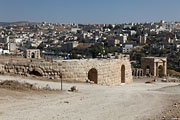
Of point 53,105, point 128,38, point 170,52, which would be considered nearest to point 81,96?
point 53,105

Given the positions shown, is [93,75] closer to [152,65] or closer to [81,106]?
[81,106]

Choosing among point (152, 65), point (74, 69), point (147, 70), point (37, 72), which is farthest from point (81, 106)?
point (147, 70)

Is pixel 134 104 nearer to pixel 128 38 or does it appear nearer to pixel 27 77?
pixel 27 77

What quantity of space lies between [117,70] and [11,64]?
23.8 feet

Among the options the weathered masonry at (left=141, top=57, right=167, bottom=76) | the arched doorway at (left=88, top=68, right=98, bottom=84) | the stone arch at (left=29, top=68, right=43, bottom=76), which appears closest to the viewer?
the stone arch at (left=29, top=68, right=43, bottom=76)

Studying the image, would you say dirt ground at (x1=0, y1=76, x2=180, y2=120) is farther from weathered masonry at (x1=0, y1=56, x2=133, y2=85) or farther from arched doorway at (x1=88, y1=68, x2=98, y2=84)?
arched doorway at (x1=88, y1=68, x2=98, y2=84)

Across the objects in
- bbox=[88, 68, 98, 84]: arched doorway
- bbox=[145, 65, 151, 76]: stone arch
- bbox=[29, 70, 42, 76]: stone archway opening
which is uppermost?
bbox=[29, 70, 42, 76]: stone archway opening

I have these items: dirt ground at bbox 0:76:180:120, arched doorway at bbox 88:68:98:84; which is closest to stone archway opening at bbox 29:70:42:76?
arched doorway at bbox 88:68:98:84

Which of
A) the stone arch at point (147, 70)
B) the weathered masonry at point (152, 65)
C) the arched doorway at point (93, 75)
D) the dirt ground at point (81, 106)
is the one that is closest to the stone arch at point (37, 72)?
the arched doorway at point (93, 75)

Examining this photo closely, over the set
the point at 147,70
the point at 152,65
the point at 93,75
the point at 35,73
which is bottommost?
the point at 147,70

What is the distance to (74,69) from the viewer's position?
55.8ft

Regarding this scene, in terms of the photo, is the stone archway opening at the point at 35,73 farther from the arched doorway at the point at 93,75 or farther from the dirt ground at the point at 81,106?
the dirt ground at the point at 81,106

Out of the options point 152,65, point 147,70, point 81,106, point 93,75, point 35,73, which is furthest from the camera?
point 147,70

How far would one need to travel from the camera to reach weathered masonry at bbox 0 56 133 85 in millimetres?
16141
